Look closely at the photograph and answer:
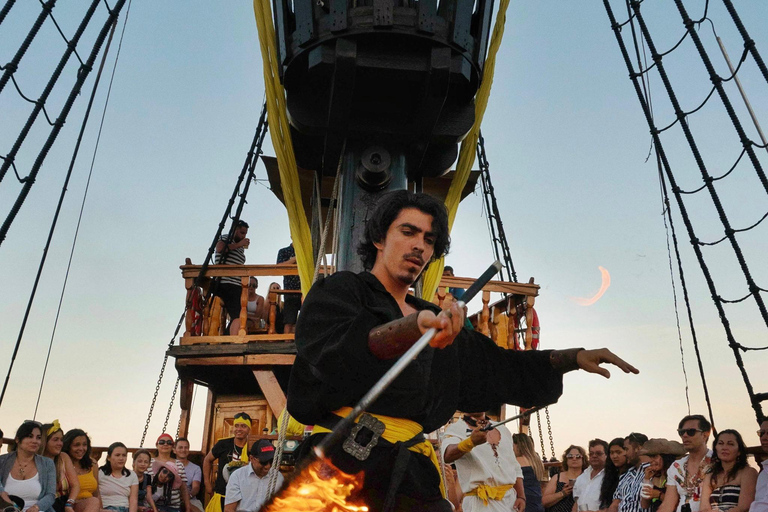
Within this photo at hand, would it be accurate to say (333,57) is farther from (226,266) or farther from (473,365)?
(226,266)

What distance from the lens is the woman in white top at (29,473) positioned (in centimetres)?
489

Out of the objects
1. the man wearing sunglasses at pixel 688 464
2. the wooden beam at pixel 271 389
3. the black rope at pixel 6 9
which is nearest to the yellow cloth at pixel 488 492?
the man wearing sunglasses at pixel 688 464

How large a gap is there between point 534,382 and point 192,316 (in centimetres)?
593

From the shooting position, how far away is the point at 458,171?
12.9 ft

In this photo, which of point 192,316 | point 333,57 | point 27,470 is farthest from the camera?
point 192,316

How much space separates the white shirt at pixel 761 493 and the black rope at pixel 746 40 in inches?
104

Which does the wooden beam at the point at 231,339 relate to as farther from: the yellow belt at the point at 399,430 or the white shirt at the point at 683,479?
the yellow belt at the point at 399,430

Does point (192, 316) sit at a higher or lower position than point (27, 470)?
higher

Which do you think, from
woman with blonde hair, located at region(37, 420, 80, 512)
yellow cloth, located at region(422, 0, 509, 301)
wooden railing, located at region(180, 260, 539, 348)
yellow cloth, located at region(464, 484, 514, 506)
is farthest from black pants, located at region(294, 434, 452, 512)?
wooden railing, located at region(180, 260, 539, 348)

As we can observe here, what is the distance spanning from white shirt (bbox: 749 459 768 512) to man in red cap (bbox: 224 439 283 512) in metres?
3.17

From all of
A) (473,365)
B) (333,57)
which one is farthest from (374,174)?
(473,365)

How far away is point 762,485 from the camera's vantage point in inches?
167

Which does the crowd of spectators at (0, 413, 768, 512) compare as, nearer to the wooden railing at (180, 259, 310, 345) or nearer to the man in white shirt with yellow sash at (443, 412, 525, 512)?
the man in white shirt with yellow sash at (443, 412, 525, 512)

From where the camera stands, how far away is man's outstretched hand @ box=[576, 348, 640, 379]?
7.16 feet
